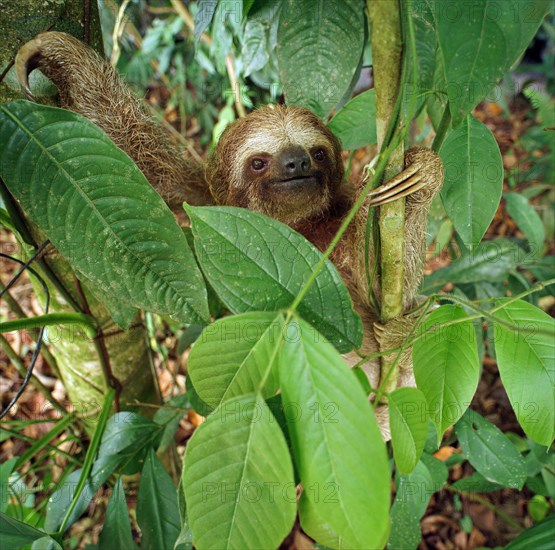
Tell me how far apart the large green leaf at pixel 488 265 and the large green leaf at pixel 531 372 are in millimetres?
1918

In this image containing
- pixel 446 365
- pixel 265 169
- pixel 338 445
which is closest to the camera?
pixel 338 445

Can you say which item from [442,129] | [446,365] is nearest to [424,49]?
[442,129]

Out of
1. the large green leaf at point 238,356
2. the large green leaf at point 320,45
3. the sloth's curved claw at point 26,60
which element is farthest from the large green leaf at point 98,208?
the large green leaf at point 320,45

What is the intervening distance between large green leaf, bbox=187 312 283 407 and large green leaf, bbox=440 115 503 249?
0.94 metres

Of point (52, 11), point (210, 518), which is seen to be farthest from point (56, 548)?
point (52, 11)

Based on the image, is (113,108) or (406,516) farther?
(113,108)

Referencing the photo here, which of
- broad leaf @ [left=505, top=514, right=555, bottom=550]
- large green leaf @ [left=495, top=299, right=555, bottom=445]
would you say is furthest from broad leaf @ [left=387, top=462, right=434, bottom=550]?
large green leaf @ [left=495, top=299, right=555, bottom=445]

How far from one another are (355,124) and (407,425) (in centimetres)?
156

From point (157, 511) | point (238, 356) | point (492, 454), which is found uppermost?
point (238, 356)

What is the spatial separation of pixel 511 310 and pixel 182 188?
7.58ft

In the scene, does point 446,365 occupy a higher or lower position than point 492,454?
higher

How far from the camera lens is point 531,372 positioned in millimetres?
1277

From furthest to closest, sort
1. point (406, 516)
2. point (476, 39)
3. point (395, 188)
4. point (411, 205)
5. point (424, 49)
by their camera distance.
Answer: point (406, 516) < point (411, 205) < point (424, 49) < point (395, 188) < point (476, 39)

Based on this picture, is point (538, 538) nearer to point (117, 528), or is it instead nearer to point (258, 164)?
point (117, 528)
